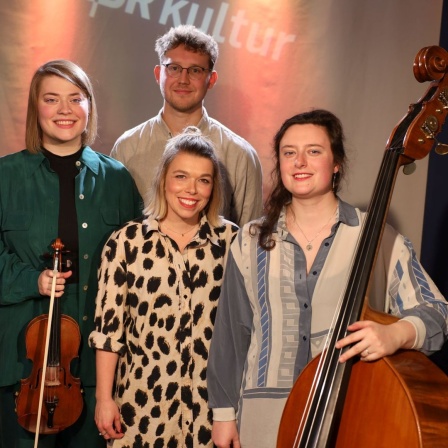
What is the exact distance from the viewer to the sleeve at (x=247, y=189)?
3406 mm

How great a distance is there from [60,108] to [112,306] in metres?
0.76

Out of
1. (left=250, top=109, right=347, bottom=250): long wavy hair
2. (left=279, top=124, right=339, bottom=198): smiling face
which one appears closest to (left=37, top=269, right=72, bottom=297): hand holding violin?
(left=250, top=109, right=347, bottom=250): long wavy hair

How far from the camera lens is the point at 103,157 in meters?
2.95

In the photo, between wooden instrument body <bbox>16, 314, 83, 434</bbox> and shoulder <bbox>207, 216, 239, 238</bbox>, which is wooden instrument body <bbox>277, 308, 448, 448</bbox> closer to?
shoulder <bbox>207, 216, 239, 238</bbox>

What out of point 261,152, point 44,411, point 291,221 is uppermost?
point 261,152

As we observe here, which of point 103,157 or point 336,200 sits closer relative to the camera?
point 336,200

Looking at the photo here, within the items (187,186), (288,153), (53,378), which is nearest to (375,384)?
(288,153)

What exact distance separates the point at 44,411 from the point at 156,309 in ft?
1.73

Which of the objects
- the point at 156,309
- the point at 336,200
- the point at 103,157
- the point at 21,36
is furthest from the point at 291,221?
the point at 21,36

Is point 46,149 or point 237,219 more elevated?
point 46,149

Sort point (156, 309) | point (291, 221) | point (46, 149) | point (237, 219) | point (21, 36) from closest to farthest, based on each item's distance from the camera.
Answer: point (291, 221) < point (156, 309) < point (46, 149) < point (237, 219) < point (21, 36)

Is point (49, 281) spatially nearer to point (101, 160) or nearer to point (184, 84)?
point (101, 160)

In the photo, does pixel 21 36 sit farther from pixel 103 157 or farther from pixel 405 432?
pixel 405 432

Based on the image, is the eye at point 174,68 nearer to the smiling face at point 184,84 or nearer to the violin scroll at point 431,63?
the smiling face at point 184,84
